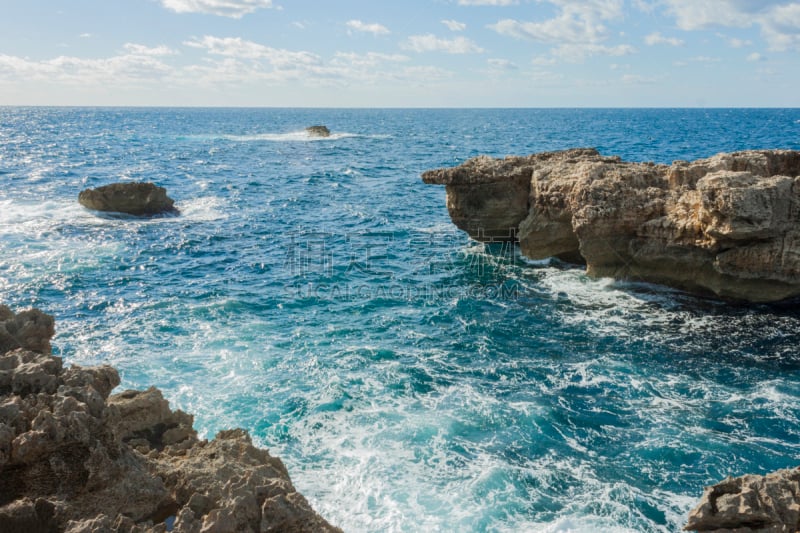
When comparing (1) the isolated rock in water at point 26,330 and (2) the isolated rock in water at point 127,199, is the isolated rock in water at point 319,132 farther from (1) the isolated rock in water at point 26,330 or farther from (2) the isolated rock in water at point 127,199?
(1) the isolated rock in water at point 26,330

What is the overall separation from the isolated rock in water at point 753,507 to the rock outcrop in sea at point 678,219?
12.0 metres

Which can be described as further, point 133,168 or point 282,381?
point 133,168

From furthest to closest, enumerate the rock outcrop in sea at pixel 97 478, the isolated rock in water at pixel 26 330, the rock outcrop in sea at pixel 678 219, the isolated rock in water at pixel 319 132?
the isolated rock in water at pixel 319 132 < the rock outcrop in sea at pixel 678 219 < the isolated rock in water at pixel 26 330 < the rock outcrop in sea at pixel 97 478

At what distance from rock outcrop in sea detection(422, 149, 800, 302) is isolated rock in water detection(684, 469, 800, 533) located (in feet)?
39.4

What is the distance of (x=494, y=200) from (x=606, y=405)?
13.6 m

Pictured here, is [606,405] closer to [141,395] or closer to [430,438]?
[430,438]

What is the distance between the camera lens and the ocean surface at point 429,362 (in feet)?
35.0

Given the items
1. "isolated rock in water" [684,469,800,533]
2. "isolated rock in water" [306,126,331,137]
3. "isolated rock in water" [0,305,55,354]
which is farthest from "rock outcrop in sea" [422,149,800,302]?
"isolated rock in water" [306,126,331,137]

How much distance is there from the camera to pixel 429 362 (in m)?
15.9

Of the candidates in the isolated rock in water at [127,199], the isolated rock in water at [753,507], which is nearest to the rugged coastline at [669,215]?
the isolated rock in water at [753,507]

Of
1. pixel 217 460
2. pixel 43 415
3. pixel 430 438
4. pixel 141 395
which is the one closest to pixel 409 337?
pixel 430 438

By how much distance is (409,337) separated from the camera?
17.7 meters

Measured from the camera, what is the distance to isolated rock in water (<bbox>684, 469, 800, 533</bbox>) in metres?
6.43

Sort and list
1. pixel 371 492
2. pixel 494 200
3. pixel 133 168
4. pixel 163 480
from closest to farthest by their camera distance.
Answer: pixel 163 480 → pixel 371 492 → pixel 494 200 → pixel 133 168
